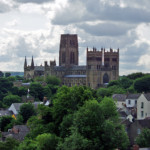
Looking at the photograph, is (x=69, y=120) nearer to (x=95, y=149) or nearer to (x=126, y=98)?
(x=95, y=149)

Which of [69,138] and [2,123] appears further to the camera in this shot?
[2,123]

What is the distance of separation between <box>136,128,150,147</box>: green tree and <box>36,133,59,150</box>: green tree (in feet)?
33.8

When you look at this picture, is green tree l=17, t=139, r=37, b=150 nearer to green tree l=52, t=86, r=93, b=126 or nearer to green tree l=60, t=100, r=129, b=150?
green tree l=52, t=86, r=93, b=126

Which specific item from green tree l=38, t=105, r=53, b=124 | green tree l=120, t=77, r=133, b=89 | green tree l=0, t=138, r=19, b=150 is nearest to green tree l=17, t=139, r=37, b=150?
green tree l=0, t=138, r=19, b=150

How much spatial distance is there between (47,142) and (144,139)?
39.6 feet

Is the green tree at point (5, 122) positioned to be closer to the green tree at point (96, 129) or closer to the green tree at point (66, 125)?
the green tree at point (66, 125)

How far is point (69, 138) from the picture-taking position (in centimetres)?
5097

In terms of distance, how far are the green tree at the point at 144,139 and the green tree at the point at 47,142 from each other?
10313 mm

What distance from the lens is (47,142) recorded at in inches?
2106


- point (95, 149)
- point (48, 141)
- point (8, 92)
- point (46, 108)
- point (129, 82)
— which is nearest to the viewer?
point (95, 149)

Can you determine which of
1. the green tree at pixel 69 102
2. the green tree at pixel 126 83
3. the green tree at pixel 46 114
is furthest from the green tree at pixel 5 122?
the green tree at pixel 126 83

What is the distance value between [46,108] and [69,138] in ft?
42.8

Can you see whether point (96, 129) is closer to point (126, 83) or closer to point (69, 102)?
point (69, 102)

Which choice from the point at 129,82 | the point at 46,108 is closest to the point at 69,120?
the point at 46,108
